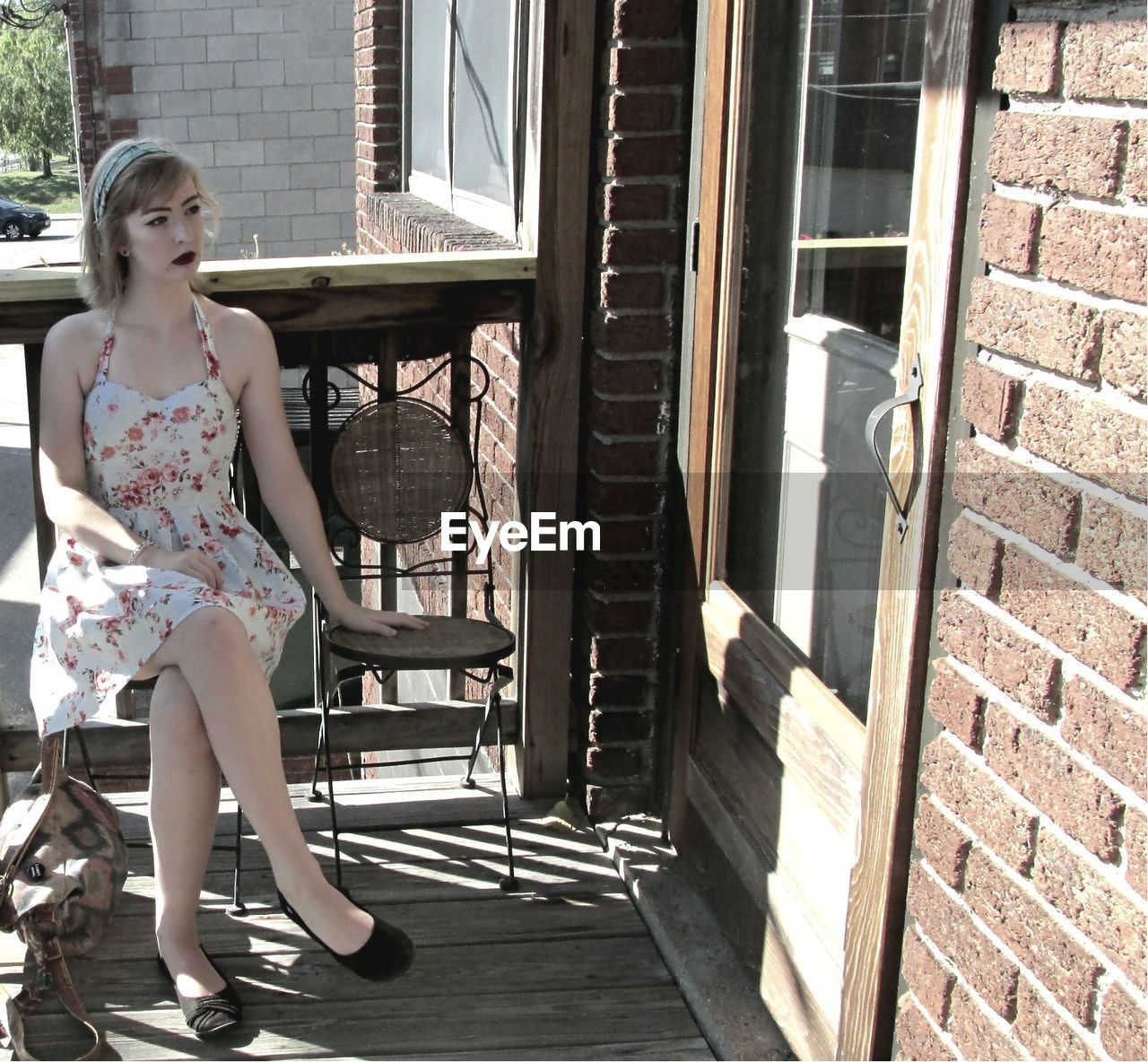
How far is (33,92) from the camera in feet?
152

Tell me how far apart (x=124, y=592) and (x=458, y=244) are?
2.11 metres

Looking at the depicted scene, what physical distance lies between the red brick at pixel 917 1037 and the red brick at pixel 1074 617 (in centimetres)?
63

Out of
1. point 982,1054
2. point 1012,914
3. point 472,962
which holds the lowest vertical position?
point 472,962

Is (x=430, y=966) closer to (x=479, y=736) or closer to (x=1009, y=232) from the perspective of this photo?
(x=479, y=736)

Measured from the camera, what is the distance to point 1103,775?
1456 mm

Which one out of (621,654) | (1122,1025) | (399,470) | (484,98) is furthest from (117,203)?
(484,98)

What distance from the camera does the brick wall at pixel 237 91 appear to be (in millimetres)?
12156

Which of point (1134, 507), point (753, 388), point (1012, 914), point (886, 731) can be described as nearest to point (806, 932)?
point (886, 731)

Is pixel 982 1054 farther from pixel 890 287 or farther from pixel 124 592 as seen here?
pixel 124 592

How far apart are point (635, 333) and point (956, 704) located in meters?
1.53

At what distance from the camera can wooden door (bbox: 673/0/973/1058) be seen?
1900 millimetres

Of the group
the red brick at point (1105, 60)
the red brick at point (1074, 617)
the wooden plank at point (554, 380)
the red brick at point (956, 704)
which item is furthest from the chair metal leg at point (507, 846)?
the red brick at point (1105, 60)

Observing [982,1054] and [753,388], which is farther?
[753,388]

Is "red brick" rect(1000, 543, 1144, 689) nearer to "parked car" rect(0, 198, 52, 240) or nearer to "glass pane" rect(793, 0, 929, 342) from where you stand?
"glass pane" rect(793, 0, 929, 342)
